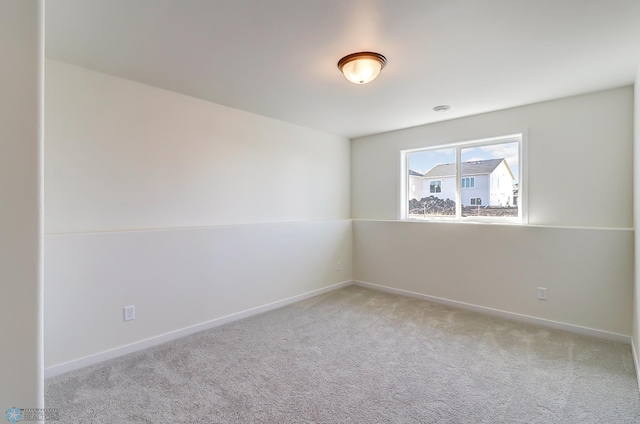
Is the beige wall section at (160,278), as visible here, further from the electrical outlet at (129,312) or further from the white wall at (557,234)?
the white wall at (557,234)

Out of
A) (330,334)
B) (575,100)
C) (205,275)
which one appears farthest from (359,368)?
(575,100)

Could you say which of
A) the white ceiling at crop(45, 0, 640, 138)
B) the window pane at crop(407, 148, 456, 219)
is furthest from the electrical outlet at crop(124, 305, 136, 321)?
the window pane at crop(407, 148, 456, 219)

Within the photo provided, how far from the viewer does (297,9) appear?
1787 mm

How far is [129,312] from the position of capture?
2686 mm

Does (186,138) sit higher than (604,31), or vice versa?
(604,31)

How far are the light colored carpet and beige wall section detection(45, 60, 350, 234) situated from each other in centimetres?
129

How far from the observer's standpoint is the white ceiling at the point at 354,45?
5.89 feet

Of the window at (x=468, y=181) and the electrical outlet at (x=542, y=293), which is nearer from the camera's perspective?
the electrical outlet at (x=542, y=293)

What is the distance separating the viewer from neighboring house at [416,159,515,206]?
3.77 m

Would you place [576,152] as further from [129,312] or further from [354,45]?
[129,312]

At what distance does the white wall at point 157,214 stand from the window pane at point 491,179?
7.26 ft

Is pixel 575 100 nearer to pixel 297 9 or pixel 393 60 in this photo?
pixel 393 60

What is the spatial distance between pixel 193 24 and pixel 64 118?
1.46 m
